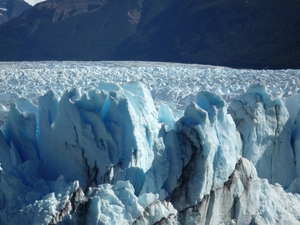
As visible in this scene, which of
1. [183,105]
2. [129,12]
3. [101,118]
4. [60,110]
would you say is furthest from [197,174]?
[129,12]

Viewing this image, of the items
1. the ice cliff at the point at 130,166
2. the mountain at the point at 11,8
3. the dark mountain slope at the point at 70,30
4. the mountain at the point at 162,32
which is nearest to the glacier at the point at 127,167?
the ice cliff at the point at 130,166

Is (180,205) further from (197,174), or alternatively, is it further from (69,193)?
(69,193)

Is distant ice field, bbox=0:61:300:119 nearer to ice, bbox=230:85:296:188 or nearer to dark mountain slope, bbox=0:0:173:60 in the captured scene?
ice, bbox=230:85:296:188

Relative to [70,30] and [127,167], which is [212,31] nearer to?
[70,30]

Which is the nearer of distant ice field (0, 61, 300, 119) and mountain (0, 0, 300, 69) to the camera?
distant ice field (0, 61, 300, 119)

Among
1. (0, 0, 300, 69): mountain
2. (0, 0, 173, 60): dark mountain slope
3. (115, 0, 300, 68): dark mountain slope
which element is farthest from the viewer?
(0, 0, 173, 60): dark mountain slope

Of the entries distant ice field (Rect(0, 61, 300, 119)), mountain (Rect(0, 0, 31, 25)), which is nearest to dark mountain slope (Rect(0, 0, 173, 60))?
mountain (Rect(0, 0, 31, 25))
